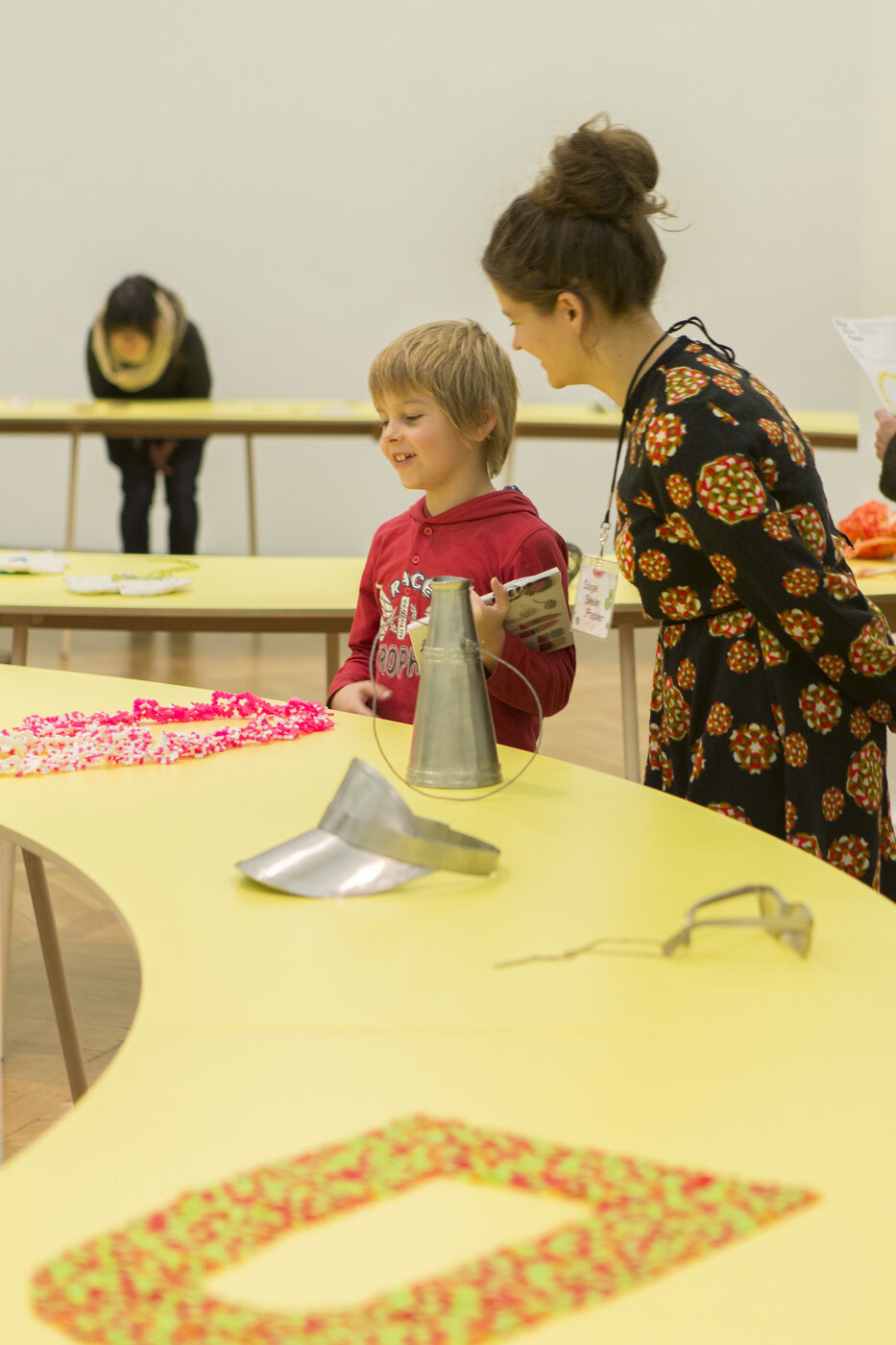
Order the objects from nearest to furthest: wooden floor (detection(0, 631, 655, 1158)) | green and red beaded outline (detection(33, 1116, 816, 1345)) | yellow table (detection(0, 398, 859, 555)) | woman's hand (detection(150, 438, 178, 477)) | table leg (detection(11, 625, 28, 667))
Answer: green and red beaded outline (detection(33, 1116, 816, 1345)), wooden floor (detection(0, 631, 655, 1158)), table leg (detection(11, 625, 28, 667)), yellow table (detection(0, 398, 859, 555)), woman's hand (detection(150, 438, 178, 477))

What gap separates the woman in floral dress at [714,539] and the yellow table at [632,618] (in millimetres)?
414

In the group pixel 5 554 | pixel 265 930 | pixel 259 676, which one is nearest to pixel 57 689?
pixel 265 930

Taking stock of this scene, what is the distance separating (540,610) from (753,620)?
0.21 m

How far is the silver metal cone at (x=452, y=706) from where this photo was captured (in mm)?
1125

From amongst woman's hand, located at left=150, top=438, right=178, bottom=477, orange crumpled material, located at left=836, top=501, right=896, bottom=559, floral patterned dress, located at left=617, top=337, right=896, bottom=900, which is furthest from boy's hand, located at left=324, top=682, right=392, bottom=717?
woman's hand, located at left=150, top=438, right=178, bottom=477

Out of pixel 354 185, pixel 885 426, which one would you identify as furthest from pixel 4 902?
pixel 354 185

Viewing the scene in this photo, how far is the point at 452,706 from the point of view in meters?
1.15

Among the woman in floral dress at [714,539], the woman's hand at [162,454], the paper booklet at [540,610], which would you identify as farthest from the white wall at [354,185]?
the paper booklet at [540,610]

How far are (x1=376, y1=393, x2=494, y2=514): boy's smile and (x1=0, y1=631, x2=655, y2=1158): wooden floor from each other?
2.06 feet

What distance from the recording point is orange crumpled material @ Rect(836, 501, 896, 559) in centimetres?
248

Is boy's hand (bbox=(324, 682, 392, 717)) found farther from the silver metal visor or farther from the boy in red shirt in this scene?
the silver metal visor

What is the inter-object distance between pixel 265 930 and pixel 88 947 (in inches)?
72.3

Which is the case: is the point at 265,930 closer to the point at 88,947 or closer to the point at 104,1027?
the point at 104,1027

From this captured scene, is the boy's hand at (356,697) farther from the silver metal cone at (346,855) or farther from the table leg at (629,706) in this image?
the table leg at (629,706)
